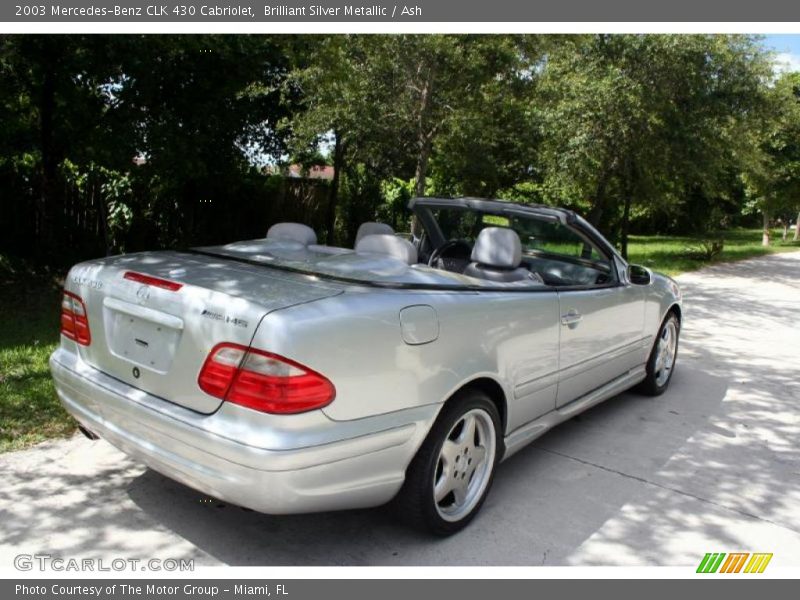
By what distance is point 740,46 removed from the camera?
1255 centimetres

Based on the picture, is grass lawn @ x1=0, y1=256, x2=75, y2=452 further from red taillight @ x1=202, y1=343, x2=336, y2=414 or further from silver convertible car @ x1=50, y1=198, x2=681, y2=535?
red taillight @ x1=202, y1=343, x2=336, y2=414

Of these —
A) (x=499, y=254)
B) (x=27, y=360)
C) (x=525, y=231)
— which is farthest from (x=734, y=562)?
(x=27, y=360)

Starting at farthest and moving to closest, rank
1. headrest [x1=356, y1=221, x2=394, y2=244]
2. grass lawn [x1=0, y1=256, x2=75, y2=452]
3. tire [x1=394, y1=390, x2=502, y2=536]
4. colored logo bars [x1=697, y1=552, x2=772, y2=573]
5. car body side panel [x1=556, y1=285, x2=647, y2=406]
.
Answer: headrest [x1=356, y1=221, x2=394, y2=244] < grass lawn [x1=0, y1=256, x2=75, y2=452] < car body side panel [x1=556, y1=285, x2=647, y2=406] < colored logo bars [x1=697, y1=552, x2=772, y2=573] < tire [x1=394, y1=390, x2=502, y2=536]

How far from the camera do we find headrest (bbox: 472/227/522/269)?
405 centimetres

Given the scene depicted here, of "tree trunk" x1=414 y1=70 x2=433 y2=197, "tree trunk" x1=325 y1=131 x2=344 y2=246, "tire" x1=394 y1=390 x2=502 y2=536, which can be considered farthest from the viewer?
"tree trunk" x1=325 y1=131 x2=344 y2=246

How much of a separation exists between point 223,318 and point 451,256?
8.93ft

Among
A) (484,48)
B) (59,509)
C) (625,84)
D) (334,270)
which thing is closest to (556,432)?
(334,270)

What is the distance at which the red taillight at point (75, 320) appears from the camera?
10.8 feet

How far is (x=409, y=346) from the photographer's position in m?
2.93

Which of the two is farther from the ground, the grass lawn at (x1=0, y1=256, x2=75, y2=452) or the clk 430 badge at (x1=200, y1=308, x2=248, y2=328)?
the clk 430 badge at (x1=200, y1=308, x2=248, y2=328)

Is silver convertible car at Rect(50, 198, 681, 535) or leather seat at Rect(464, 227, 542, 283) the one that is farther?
leather seat at Rect(464, 227, 542, 283)

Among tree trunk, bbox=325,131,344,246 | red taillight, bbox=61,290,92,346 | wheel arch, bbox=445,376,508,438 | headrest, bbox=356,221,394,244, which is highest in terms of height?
tree trunk, bbox=325,131,344,246

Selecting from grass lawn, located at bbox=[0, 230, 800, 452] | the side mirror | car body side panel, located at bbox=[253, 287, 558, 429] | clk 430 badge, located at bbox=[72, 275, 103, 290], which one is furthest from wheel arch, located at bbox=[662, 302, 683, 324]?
grass lawn, located at bbox=[0, 230, 800, 452]

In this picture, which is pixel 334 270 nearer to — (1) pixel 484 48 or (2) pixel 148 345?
(2) pixel 148 345
